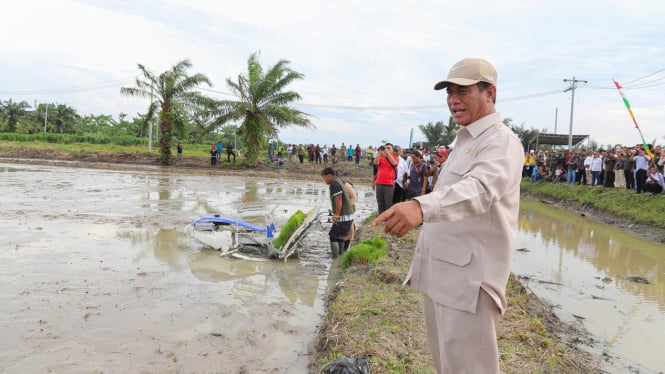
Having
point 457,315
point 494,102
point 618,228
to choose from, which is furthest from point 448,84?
point 618,228

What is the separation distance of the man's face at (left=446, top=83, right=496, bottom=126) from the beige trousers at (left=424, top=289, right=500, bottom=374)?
77 centimetres

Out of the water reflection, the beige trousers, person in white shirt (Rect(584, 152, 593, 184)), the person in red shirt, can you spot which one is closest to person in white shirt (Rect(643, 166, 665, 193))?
the water reflection

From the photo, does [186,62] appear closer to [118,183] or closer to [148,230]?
[118,183]

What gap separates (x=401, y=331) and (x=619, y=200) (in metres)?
13.9

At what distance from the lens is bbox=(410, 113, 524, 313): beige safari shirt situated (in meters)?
1.83

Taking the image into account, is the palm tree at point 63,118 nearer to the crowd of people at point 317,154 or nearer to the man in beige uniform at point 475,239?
the crowd of people at point 317,154

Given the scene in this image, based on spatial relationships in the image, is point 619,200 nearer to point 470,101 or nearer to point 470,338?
point 470,101

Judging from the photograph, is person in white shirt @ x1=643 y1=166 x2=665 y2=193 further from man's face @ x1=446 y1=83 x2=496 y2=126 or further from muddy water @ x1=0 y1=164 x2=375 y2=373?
man's face @ x1=446 y1=83 x2=496 y2=126

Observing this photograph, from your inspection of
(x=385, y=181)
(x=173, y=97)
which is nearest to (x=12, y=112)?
(x=173, y=97)

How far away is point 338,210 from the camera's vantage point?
793 centimetres

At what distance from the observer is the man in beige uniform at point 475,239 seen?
1846 millimetres

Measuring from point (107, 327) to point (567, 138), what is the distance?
1094 inches

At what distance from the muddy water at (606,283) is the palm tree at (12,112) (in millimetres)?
52851

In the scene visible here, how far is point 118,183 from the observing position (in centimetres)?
1855
